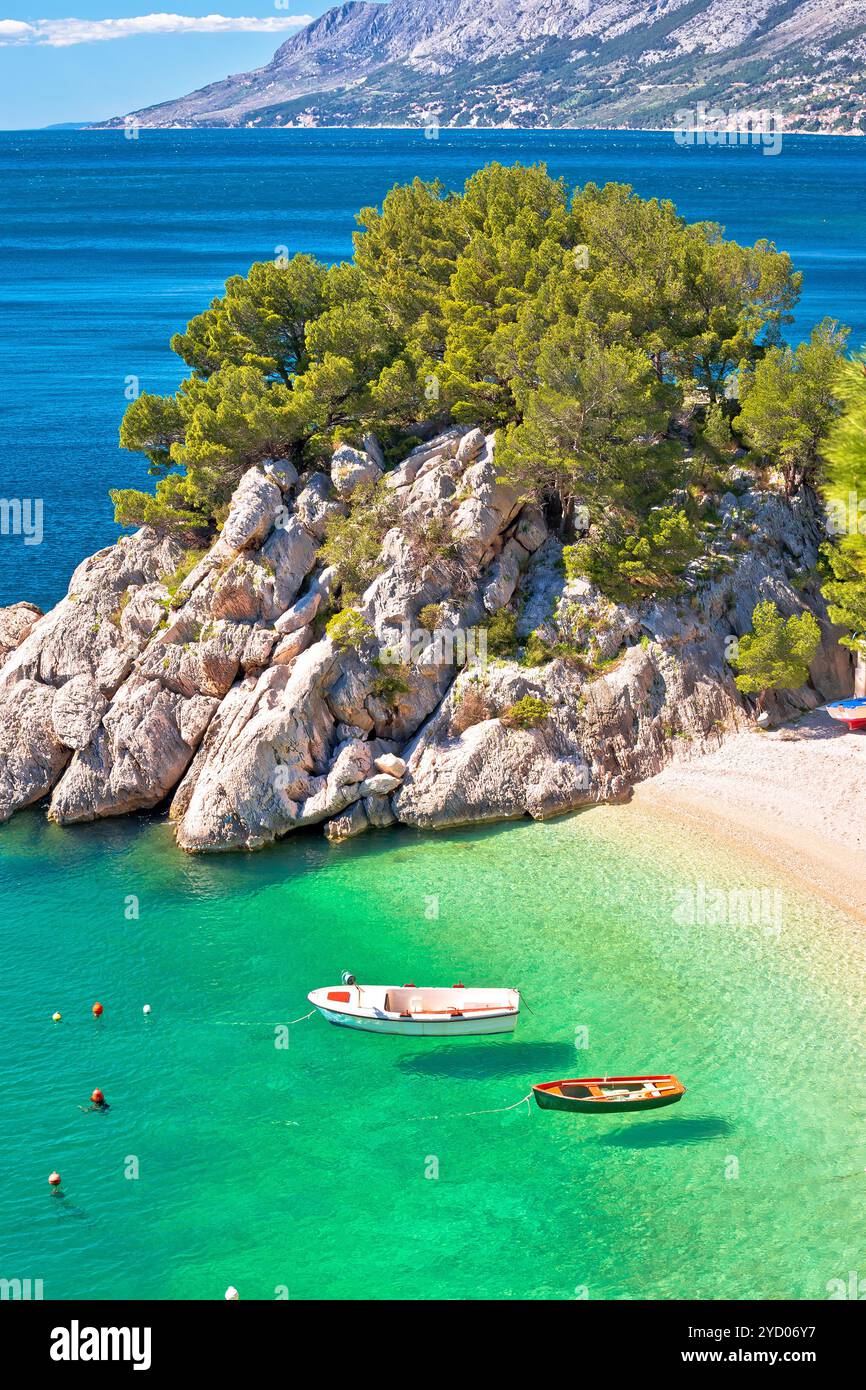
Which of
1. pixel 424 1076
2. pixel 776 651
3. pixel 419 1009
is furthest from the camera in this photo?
pixel 776 651

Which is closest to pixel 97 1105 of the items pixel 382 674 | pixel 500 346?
pixel 382 674

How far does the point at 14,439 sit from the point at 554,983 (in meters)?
65.3

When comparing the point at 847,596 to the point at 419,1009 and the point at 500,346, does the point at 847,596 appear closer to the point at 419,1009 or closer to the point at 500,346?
the point at 500,346

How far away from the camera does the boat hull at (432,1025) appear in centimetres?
3073

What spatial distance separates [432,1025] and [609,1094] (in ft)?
17.3

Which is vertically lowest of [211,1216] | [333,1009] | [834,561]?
[211,1216]

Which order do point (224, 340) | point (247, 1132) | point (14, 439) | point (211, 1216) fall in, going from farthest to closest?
point (14, 439) → point (224, 340) → point (247, 1132) → point (211, 1216)

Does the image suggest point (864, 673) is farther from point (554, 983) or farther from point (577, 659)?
point (554, 983)

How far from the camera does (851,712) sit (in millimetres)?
42594

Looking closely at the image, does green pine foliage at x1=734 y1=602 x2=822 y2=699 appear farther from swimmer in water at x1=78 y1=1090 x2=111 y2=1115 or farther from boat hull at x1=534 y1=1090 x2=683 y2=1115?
swimmer in water at x1=78 y1=1090 x2=111 y2=1115

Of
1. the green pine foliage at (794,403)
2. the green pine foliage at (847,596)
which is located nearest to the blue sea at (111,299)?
the green pine foliage at (794,403)

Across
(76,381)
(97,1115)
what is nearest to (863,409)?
(97,1115)

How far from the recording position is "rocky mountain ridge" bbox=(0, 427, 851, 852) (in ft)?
136

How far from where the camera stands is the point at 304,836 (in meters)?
41.5
